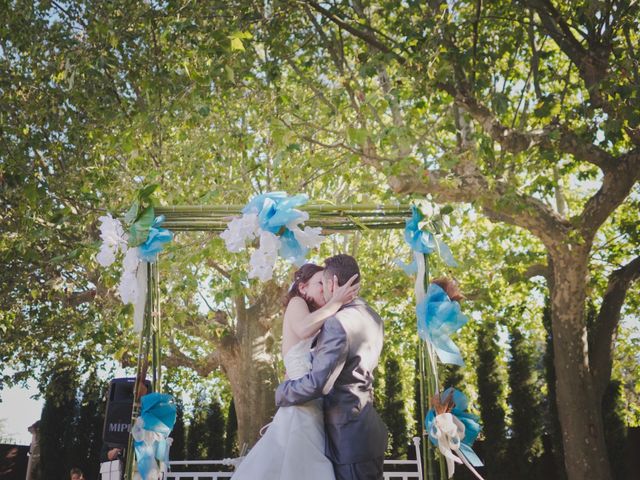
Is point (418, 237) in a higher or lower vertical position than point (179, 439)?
higher

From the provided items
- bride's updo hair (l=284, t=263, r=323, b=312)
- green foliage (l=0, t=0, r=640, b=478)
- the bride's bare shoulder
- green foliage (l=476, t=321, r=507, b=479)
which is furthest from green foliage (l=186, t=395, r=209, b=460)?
the bride's bare shoulder

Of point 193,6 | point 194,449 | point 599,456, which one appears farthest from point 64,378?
point 599,456

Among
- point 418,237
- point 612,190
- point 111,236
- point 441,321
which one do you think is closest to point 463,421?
point 441,321

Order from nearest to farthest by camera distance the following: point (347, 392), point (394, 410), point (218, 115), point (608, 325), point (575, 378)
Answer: point (347, 392) → point (575, 378) → point (608, 325) → point (218, 115) → point (394, 410)

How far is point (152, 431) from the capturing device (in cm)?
336

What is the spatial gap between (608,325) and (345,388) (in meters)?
6.80

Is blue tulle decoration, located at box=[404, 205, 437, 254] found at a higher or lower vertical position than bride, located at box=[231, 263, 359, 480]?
higher

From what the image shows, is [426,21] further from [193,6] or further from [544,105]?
[193,6]

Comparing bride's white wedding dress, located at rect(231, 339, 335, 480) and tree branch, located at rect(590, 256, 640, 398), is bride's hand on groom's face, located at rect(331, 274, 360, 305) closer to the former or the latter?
bride's white wedding dress, located at rect(231, 339, 335, 480)

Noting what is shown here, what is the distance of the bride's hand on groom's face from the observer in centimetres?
301

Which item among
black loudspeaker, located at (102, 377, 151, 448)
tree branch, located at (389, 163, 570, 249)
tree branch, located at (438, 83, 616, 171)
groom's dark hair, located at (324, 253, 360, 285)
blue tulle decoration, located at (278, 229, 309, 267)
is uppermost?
tree branch, located at (438, 83, 616, 171)

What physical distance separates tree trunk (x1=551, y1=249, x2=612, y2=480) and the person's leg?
19.0ft

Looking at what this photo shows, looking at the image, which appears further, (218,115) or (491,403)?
(491,403)

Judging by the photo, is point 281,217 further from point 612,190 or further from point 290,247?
point 612,190
